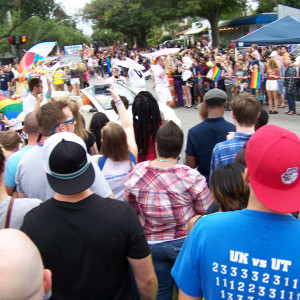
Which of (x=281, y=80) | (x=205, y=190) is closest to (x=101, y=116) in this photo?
(x=205, y=190)

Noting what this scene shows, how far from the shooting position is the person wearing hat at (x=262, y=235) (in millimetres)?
1377

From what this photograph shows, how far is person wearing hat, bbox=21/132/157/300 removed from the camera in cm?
182

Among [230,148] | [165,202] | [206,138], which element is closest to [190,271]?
[165,202]

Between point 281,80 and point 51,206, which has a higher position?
point 51,206

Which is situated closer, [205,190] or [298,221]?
[298,221]

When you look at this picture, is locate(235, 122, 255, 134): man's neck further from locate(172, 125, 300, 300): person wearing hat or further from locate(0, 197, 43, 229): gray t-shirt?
locate(0, 197, 43, 229): gray t-shirt

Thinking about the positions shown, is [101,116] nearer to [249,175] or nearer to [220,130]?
[220,130]

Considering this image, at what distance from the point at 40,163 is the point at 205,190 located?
1286 mm

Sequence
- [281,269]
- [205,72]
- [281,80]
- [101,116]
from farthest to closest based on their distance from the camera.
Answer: [205,72] < [281,80] < [101,116] < [281,269]

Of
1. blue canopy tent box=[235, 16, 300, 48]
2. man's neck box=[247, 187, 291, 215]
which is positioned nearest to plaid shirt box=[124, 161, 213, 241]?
man's neck box=[247, 187, 291, 215]

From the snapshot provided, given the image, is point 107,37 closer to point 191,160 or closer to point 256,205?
point 191,160

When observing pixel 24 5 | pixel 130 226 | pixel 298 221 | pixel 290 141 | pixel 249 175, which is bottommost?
pixel 130 226

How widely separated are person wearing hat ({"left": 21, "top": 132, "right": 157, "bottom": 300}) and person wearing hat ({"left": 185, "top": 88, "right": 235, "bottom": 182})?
6.26 ft

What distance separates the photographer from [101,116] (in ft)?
15.4
